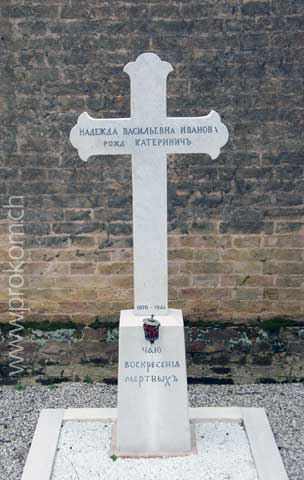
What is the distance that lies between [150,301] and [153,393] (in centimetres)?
59

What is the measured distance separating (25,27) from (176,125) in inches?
68.5

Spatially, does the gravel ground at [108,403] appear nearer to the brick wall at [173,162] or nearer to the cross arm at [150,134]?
the brick wall at [173,162]

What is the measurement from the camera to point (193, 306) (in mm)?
4910

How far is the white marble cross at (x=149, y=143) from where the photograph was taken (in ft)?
11.7

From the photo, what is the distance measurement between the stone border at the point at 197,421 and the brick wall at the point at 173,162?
3.16 ft

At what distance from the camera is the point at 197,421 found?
160 inches

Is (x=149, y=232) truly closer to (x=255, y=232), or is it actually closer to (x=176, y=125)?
(x=176, y=125)

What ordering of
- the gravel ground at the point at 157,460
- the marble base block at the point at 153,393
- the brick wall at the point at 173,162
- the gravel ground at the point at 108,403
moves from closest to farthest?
1. the gravel ground at the point at 157,460
2. the marble base block at the point at 153,393
3. the gravel ground at the point at 108,403
4. the brick wall at the point at 173,162

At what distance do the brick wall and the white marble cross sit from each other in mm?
1038

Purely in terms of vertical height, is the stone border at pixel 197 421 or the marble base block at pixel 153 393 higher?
the marble base block at pixel 153 393

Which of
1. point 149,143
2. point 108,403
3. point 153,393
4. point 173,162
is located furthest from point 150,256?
point 108,403

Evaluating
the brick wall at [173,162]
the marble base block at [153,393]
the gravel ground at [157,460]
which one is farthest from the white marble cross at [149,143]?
the gravel ground at [157,460]

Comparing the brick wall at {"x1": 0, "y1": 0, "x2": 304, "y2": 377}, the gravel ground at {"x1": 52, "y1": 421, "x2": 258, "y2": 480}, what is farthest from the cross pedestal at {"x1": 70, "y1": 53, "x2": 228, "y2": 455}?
the brick wall at {"x1": 0, "y1": 0, "x2": 304, "y2": 377}

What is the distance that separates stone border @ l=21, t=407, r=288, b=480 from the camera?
3.53 m
